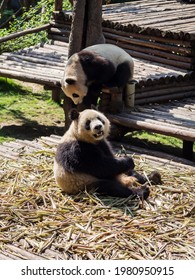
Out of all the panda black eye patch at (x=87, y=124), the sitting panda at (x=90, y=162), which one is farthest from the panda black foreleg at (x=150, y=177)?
the panda black eye patch at (x=87, y=124)

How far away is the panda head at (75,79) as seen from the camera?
7754mm

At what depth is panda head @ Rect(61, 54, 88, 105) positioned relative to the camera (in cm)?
775

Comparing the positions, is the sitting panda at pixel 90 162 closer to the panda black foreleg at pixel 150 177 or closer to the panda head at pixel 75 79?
the panda black foreleg at pixel 150 177

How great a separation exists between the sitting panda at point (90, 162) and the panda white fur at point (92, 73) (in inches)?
94.3

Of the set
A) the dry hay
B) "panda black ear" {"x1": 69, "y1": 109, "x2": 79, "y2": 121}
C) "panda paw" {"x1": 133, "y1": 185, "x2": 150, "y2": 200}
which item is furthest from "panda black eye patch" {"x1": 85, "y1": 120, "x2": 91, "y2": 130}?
"panda paw" {"x1": 133, "y1": 185, "x2": 150, "y2": 200}

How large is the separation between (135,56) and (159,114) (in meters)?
2.42

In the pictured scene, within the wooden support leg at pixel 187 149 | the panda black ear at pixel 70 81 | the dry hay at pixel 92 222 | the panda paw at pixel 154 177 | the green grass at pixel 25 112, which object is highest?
the panda black ear at pixel 70 81

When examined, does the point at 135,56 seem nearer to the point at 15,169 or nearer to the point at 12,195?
the point at 15,169

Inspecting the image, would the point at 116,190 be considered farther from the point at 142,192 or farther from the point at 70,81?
the point at 70,81

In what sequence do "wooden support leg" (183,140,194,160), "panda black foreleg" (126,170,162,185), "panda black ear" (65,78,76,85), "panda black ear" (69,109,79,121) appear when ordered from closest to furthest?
"panda black ear" (69,109,79,121) < "panda black foreleg" (126,170,162,185) < "wooden support leg" (183,140,194,160) < "panda black ear" (65,78,76,85)

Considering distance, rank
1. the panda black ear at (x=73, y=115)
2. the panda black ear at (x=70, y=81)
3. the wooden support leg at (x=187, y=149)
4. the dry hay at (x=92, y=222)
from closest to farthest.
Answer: the dry hay at (x=92, y=222), the panda black ear at (x=73, y=115), the wooden support leg at (x=187, y=149), the panda black ear at (x=70, y=81)

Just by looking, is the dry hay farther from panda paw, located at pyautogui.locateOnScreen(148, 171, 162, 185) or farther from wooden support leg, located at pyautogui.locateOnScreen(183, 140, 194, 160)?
wooden support leg, located at pyautogui.locateOnScreen(183, 140, 194, 160)
